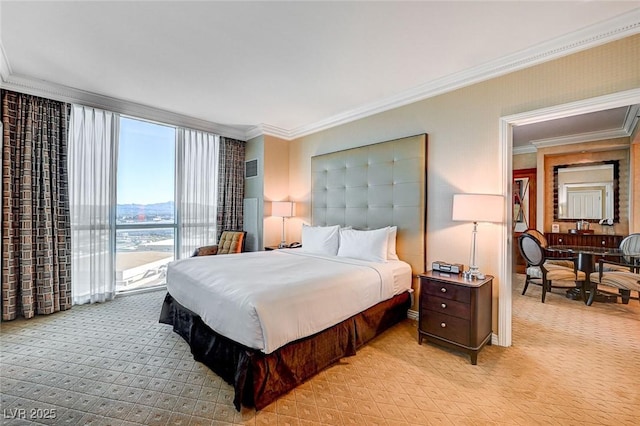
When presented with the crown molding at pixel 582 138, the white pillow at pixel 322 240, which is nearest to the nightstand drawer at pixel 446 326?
the white pillow at pixel 322 240

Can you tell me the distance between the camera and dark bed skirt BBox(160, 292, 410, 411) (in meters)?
A: 1.84

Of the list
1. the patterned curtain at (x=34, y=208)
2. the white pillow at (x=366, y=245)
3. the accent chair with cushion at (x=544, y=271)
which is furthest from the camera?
the accent chair with cushion at (x=544, y=271)

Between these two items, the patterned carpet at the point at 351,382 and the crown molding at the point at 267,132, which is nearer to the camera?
the patterned carpet at the point at 351,382

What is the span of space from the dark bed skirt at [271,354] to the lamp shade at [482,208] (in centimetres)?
120

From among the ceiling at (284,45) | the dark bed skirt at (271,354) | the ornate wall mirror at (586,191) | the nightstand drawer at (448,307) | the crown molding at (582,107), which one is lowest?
the dark bed skirt at (271,354)

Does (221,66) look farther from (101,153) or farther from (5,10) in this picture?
(101,153)

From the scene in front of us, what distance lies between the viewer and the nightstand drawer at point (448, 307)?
2449 mm

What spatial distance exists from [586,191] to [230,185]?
6610 millimetres

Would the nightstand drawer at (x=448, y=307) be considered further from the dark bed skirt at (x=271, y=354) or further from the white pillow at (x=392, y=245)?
the white pillow at (x=392, y=245)

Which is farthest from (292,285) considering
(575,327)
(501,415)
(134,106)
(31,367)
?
(134,106)

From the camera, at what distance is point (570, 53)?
95.2 inches

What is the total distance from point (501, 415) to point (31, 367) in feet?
11.5

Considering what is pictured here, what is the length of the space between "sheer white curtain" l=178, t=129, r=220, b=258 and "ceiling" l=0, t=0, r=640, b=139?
3.54 ft

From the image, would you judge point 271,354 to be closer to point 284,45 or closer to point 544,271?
point 284,45
